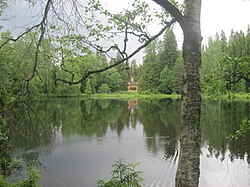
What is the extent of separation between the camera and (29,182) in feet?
20.8

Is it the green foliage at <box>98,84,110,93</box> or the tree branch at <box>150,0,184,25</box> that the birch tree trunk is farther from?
the green foliage at <box>98,84,110,93</box>

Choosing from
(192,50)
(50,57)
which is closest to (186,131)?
(192,50)

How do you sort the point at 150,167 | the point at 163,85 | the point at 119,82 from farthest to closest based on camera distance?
the point at 119,82, the point at 163,85, the point at 150,167

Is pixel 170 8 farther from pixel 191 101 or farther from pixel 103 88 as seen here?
pixel 103 88

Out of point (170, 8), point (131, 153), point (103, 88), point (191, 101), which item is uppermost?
point (103, 88)

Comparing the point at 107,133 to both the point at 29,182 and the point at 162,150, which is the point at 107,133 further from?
the point at 29,182

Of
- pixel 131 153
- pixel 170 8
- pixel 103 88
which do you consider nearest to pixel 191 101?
pixel 170 8

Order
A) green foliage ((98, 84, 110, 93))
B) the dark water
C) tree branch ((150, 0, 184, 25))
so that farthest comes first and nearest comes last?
green foliage ((98, 84, 110, 93)) < the dark water < tree branch ((150, 0, 184, 25))

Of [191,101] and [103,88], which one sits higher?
[103,88]

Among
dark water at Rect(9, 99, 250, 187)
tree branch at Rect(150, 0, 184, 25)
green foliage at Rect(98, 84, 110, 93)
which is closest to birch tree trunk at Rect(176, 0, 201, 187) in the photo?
tree branch at Rect(150, 0, 184, 25)

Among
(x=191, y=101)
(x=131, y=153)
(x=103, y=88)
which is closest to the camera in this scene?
(x=191, y=101)

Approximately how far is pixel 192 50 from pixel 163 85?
2415 inches

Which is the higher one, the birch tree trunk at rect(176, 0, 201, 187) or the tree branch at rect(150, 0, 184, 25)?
the tree branch at rect(150, 0, 184, 25)

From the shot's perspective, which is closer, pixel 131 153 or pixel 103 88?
pixel 131 153
